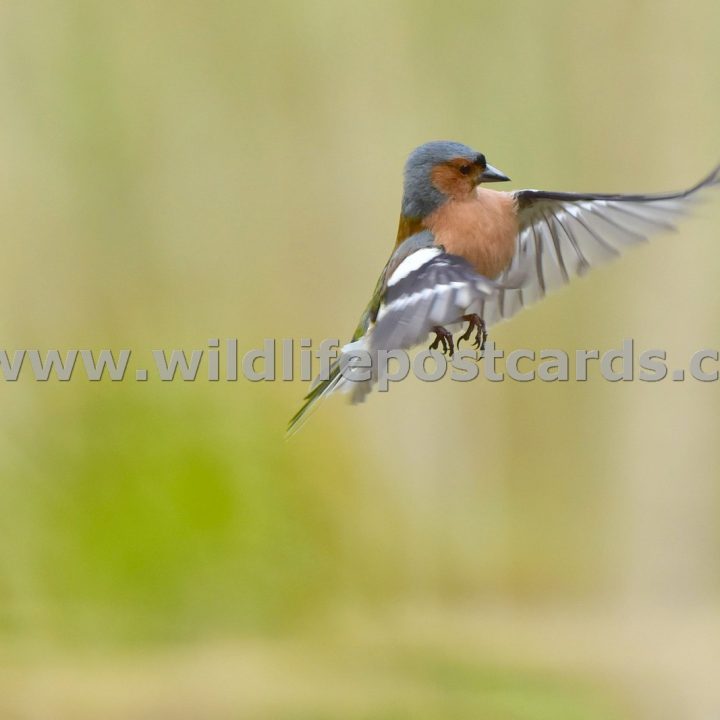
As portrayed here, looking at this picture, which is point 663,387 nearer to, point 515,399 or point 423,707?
point 515,399

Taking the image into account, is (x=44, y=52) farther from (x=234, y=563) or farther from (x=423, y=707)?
(x=423, y=707)

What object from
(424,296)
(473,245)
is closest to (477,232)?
(473,245)

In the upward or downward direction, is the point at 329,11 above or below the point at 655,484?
above

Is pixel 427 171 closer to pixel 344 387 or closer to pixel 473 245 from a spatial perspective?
pixel 473 245

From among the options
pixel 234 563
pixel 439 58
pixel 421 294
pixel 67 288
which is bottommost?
pixel 234 563

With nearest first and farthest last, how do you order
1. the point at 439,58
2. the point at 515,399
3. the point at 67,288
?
the point at 439,58
the point at 67,288
the point at 515,399

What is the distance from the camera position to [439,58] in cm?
159

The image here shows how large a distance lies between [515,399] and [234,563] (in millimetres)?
582

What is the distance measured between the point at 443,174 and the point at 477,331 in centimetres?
12

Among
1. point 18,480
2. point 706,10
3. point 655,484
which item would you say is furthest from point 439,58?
point 18,480

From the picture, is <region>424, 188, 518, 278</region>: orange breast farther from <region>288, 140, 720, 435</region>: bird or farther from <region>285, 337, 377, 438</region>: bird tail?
<region>285, 337, 377, 438</region>: bird tail

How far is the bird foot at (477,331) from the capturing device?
75 cm

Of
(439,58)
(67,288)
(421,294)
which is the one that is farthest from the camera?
(67,288)

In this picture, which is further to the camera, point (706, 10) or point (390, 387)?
point (390, 387)
